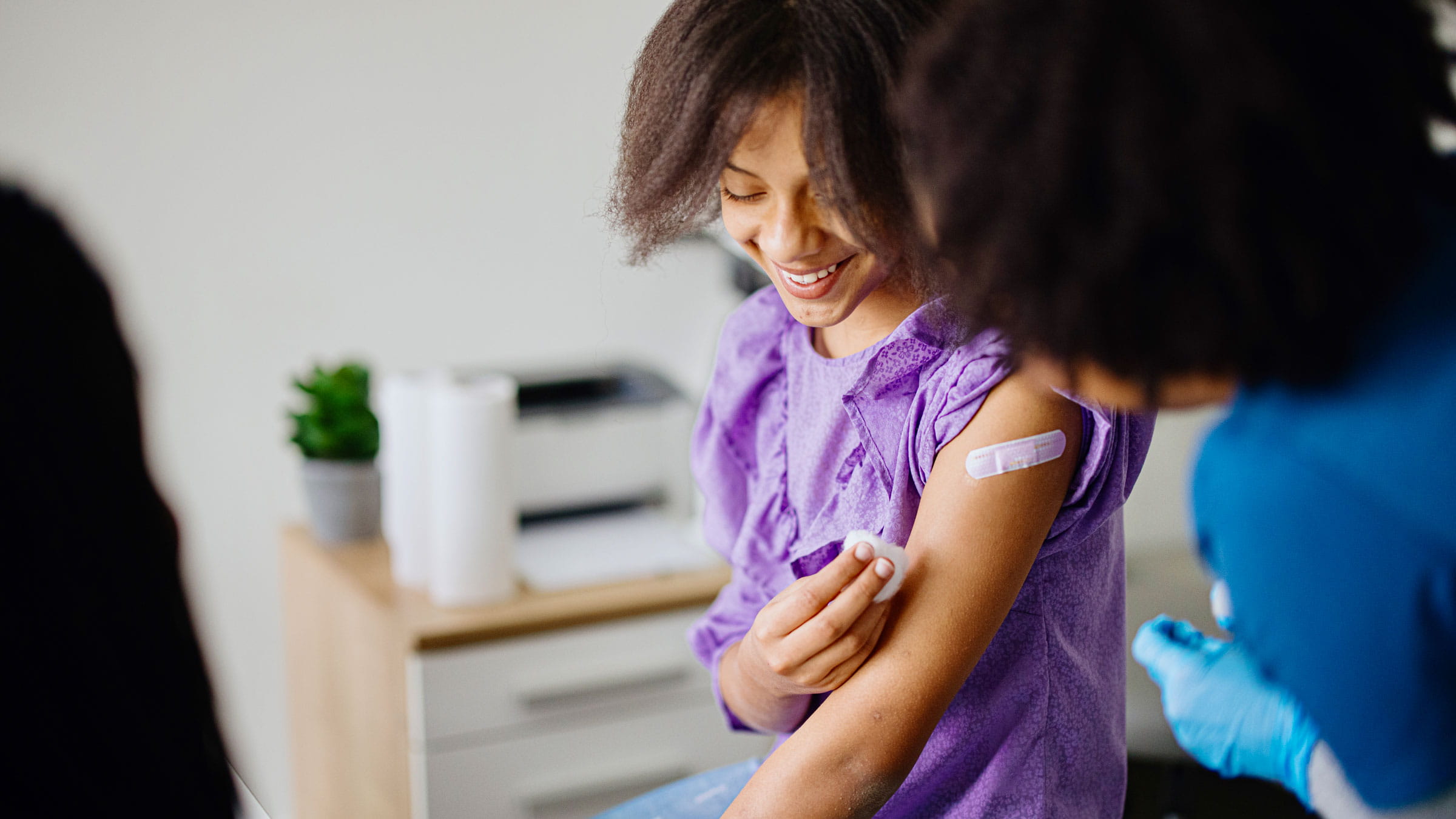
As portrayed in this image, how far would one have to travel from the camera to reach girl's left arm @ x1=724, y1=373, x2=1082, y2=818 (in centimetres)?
78

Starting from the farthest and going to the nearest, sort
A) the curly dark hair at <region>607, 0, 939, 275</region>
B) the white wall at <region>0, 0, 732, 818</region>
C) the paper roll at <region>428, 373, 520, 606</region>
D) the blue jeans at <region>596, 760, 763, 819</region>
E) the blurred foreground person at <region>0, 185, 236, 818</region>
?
the white wall at <region>0, 0, 732, 818</region> < the paper roll at <region>428, 373, 520, 606</region> < the blue jeans at <region>596, 760, 763, 819</region> < the curly dark hair at <region>607, 0, 939, 275</region> < the blurred foreground person at <region>0, 185, 236, 818</region>

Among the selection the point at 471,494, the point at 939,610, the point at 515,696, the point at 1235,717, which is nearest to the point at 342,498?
the point at 471,494

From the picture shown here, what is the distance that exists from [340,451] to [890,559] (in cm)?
119

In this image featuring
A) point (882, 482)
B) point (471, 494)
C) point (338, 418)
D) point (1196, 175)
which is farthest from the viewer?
point (338, 418)

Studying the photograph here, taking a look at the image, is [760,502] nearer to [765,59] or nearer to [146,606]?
[765,59]

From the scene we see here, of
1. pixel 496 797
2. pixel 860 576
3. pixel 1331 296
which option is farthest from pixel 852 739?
pixel 496 797

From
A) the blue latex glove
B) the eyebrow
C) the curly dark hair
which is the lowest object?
the blue latex glove

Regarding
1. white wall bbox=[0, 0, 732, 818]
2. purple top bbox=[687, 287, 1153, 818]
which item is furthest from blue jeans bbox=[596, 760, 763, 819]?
white wall bbox=[0, 0, 732, 818]

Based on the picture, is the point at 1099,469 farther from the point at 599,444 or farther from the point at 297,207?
the point at 297,207

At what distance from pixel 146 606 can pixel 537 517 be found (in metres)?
1.26

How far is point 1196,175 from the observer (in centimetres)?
51

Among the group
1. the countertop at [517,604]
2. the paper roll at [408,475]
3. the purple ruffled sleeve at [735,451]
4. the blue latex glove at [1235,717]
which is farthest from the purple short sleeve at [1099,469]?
the paper roll at [408,475]

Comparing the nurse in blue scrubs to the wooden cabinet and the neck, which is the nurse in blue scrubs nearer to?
the neck

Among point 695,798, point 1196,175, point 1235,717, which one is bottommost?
point 695,798
